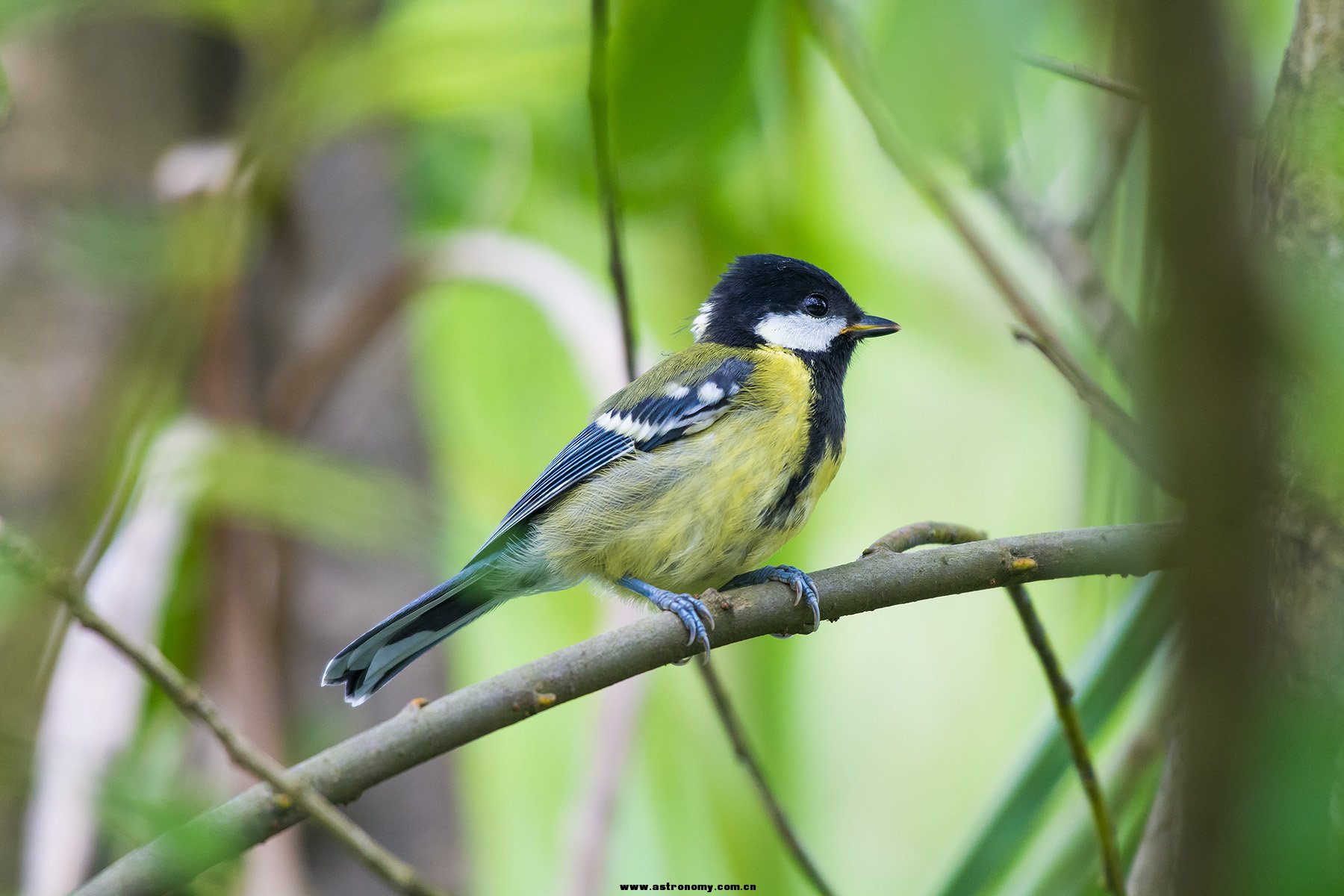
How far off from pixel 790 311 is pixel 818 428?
1.28ft

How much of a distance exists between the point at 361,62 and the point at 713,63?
65.9 inches

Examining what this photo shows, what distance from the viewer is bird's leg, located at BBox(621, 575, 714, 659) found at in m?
1.30

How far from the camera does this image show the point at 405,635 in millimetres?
1773

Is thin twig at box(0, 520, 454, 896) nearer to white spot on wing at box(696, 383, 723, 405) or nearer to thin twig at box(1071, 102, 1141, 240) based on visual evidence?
thin twig at box(1071, 102, 1141, 240)

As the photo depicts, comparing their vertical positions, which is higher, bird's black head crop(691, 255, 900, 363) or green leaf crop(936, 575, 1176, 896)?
bird's black head crop(691, 255, 900, 363)

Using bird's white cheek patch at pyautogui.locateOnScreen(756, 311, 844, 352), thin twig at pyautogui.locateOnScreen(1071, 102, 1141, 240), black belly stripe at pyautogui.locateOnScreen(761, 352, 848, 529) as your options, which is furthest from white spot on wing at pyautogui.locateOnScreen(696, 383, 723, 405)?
thin twig at pyautogui.locateOnScreen(1071, 102, 1141, 240)

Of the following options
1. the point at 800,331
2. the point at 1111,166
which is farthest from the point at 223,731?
the point at 800,331

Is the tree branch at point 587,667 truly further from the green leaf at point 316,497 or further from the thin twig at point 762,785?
the green leaf at point 316,497

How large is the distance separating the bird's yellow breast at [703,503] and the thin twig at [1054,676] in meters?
0.42

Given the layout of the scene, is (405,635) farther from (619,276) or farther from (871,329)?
(871,329)

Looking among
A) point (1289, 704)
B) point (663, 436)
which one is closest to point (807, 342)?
point (663, 436)

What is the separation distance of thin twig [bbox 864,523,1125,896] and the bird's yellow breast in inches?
16.5

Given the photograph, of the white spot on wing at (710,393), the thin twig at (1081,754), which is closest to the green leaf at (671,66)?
the thin twig at (1081,754)

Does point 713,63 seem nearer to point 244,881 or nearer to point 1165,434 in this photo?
point 1165,434
